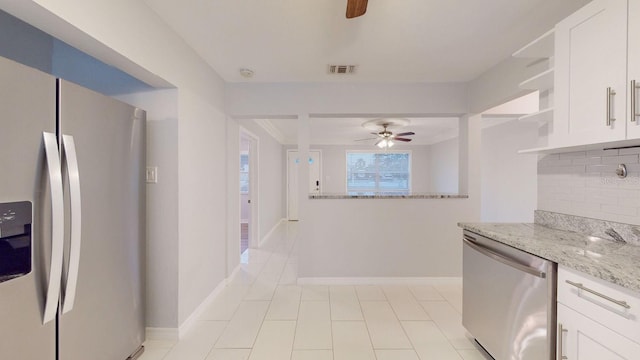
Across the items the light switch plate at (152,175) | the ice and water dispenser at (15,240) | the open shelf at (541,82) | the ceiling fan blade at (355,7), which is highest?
the ceiling fan blade at (355,7)

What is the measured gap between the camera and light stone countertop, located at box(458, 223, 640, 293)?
3.48 feet

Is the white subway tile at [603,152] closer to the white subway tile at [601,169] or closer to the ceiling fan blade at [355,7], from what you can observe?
the white subway tile at [601,169]

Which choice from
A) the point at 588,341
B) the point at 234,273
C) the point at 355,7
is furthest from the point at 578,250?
the point at 234,273

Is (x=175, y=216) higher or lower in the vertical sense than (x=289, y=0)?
lower

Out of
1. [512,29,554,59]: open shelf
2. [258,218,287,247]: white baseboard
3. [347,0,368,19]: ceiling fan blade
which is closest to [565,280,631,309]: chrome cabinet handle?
[512,29,554,59]: open shelf

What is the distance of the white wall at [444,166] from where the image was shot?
6.51 metres

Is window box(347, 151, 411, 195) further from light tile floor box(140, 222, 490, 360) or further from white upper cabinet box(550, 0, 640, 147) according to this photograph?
white upper cabinet box(550, 0, 640, 147)

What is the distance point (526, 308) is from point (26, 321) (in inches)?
95.3

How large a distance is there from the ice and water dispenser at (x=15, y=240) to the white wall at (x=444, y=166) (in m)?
6.69

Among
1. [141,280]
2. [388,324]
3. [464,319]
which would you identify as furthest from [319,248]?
[141,280]

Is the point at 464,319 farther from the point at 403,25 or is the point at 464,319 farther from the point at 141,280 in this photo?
the point at 141,280

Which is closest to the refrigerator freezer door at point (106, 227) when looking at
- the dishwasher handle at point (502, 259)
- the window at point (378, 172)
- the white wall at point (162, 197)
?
the white wall at point (162, 197)

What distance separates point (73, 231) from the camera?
4.35 feet

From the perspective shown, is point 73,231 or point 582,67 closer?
point 73,231
